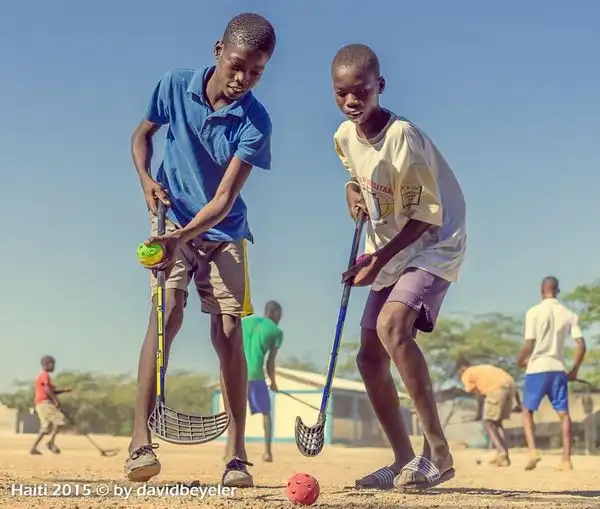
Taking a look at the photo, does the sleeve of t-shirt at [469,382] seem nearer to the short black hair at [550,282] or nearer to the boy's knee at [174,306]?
the short black hair at [550,282]

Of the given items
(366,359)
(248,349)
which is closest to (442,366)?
(248,349)

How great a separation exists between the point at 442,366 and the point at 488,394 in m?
31.8

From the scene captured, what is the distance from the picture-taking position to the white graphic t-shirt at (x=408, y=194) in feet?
16.2

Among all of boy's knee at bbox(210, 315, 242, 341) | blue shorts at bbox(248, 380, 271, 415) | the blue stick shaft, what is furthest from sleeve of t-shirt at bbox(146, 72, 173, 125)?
blue shorts at bbox(248, 380, 271, 415)

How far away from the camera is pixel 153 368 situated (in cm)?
474

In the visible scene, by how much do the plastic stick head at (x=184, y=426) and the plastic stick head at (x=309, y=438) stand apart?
0.52 meters

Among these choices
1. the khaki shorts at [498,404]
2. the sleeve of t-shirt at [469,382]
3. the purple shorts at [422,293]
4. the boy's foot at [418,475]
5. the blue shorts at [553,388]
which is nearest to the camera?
the boy's foot at [418,475]

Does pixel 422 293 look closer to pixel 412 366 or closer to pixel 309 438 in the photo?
pixel 412 366

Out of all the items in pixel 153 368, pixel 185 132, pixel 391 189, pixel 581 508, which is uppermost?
pixel 185 132

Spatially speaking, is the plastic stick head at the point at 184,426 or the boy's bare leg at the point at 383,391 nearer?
the plastic stick head at the point at 184,426

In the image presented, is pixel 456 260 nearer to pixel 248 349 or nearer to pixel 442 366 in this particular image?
pixel 248 349

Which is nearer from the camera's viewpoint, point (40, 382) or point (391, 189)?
point (391, 189)

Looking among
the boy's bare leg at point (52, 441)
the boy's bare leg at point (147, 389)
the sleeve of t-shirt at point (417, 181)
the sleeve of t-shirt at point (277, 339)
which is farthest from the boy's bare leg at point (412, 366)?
the boy's bare leg at point (52, 441)

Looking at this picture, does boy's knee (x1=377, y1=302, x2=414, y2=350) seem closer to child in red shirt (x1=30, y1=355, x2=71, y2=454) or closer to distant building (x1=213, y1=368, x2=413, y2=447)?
child in red shirt (x1=30, y1=355, x2=71, y2=454)
